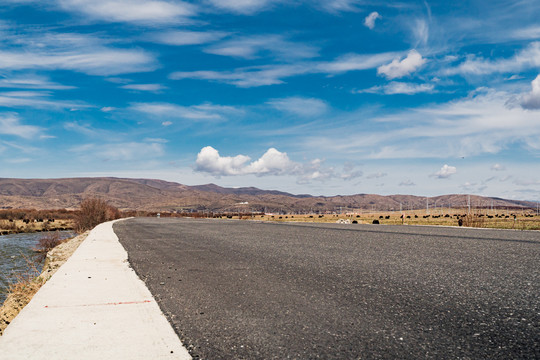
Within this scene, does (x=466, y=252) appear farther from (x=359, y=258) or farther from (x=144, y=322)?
(x=144, y=322)

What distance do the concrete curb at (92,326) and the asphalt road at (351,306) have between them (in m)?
0.28

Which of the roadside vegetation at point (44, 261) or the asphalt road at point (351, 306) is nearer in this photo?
the asphalt road at point (351, 306)

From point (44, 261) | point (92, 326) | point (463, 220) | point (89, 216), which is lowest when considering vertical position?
point (44, 261)

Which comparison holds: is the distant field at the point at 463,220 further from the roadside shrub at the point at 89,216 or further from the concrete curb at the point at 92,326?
the concrete curb at the point at 92,326

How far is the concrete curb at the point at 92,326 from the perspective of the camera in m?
3.74

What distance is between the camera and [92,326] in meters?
4.54

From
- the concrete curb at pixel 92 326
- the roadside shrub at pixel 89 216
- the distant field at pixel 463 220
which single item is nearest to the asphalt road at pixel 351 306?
the concrete curb at pixel 92 326

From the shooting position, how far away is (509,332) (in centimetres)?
441

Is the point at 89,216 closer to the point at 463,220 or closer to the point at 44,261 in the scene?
the point at 44,261

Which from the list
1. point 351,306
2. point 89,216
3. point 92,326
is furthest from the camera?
point 89,216

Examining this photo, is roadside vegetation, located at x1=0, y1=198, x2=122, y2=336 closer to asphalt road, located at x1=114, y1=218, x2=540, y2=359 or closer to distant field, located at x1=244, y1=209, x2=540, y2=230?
asphalt road, located at x1=114, y1=218, x2=540, y2=359

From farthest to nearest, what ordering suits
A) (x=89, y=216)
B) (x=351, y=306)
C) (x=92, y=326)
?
1. (x=89, y=216)
2. (x=351, y=306)
3. (x=92, y=326)

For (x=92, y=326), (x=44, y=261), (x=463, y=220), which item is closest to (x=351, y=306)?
(x=92, y=326)

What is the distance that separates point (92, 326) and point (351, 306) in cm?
344
